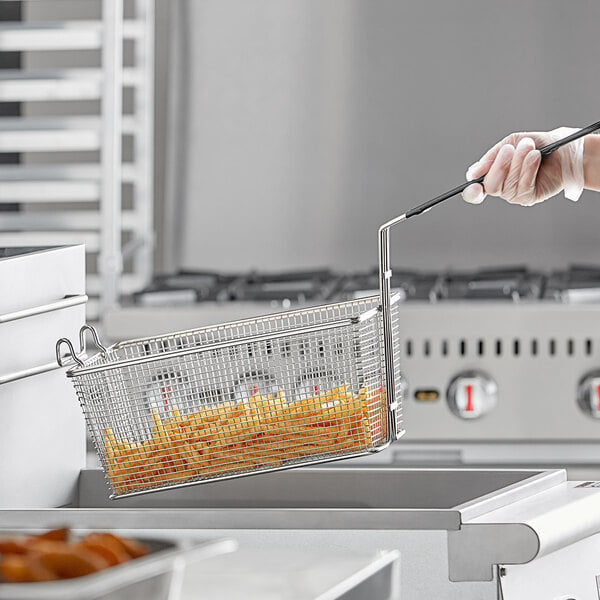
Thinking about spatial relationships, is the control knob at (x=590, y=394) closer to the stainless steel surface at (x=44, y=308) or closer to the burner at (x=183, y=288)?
the burner at (x=183, y=288)

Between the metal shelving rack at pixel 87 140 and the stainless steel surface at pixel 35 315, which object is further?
the metal shelving rack at pixel 87 140

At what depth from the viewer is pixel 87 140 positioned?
6.61 ft

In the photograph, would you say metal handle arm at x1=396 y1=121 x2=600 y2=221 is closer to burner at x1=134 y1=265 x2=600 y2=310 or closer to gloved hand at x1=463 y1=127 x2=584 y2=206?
gloved hand at x1=463 y1=127 x2=584 y2=206

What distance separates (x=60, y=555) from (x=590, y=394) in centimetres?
124

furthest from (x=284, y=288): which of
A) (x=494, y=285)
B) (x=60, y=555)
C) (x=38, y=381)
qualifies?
(x=60, y=555)

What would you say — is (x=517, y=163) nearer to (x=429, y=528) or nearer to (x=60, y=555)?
(x=429, y=528)

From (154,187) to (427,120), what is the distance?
1.73 feet

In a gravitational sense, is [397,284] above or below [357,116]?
below

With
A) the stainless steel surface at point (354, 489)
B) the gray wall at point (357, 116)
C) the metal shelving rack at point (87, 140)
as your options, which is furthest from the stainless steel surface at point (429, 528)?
the gray wall at point (357, 116)

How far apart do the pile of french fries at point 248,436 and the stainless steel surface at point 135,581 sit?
38 centimetres

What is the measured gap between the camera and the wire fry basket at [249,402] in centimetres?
93

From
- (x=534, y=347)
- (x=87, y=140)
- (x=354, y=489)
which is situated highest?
(x=87, y=140)

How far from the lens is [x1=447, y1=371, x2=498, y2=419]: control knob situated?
5.45 feet

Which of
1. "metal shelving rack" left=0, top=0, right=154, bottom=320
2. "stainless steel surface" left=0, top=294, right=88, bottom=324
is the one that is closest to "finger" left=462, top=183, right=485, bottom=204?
"stainless steel surface" left=0, top=294, right=88, bottom=324
